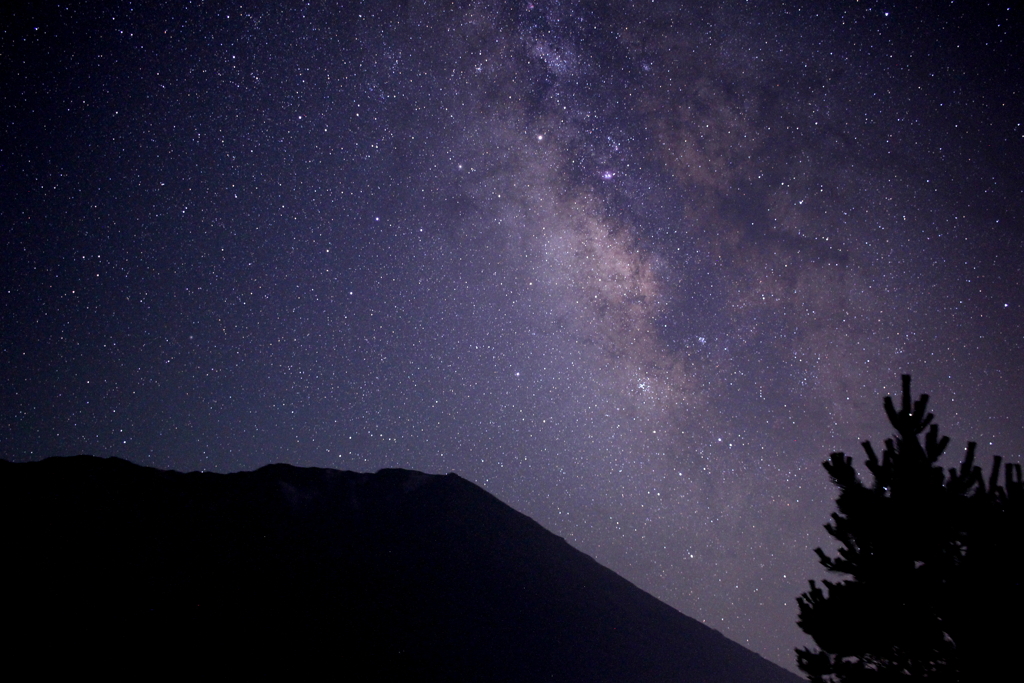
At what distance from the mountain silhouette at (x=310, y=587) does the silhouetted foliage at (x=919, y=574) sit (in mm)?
33561

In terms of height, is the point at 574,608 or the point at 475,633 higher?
the point at 574,608

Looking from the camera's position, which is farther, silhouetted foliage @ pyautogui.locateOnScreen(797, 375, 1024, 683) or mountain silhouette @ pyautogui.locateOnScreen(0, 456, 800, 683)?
mountain silhouette @ pyautogui.locateOnScreen(0, 456, 800, 683)

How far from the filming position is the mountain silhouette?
30797mm

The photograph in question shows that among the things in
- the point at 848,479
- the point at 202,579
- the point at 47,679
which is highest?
the point at 848,479

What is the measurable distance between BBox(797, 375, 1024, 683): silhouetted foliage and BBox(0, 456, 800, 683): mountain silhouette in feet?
110

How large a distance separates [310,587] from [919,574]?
4404 centimetres

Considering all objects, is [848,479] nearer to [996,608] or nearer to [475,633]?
[996,608]

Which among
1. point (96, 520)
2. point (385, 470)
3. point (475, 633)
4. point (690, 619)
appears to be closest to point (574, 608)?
point (475, 633)

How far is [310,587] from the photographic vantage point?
3956cm

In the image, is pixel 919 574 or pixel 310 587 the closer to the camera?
pixel 919 574

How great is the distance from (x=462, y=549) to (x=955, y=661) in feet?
170

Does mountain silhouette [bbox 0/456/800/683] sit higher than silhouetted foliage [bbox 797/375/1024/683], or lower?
lower

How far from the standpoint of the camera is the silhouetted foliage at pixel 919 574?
457cm

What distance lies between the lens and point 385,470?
64188 mm
